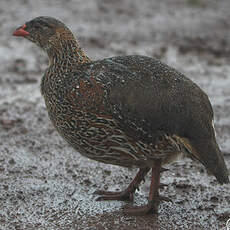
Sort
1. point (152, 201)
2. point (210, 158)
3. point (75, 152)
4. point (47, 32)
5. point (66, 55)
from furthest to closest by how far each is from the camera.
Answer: point (75, 152)
point (47, 32)
point (66, 55)
point (152, 201)
point (210, 158)

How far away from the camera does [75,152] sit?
7195 millimetres

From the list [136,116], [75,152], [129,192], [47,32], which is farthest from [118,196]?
[47,32]

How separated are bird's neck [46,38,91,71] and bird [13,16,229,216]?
4.8 inches

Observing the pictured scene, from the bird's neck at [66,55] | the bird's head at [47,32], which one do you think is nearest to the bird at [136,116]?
the bird's neck at [66,55]

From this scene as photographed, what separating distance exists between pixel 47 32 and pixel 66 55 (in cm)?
40

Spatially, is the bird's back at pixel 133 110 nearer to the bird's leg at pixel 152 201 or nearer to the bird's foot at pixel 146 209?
the bird's leg at pixel 152 201

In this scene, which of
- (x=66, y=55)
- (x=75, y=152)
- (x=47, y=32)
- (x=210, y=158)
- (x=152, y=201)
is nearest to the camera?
(x=210, y=158)

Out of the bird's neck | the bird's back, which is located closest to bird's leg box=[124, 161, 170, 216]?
the bird's back

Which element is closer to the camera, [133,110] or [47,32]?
[133,110]

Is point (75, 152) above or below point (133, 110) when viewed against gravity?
below

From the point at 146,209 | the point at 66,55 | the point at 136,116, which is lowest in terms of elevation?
the point at 146,209

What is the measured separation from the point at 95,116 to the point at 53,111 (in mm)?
585

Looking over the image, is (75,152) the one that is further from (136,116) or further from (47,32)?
(136,116)

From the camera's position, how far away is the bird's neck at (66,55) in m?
5.77
